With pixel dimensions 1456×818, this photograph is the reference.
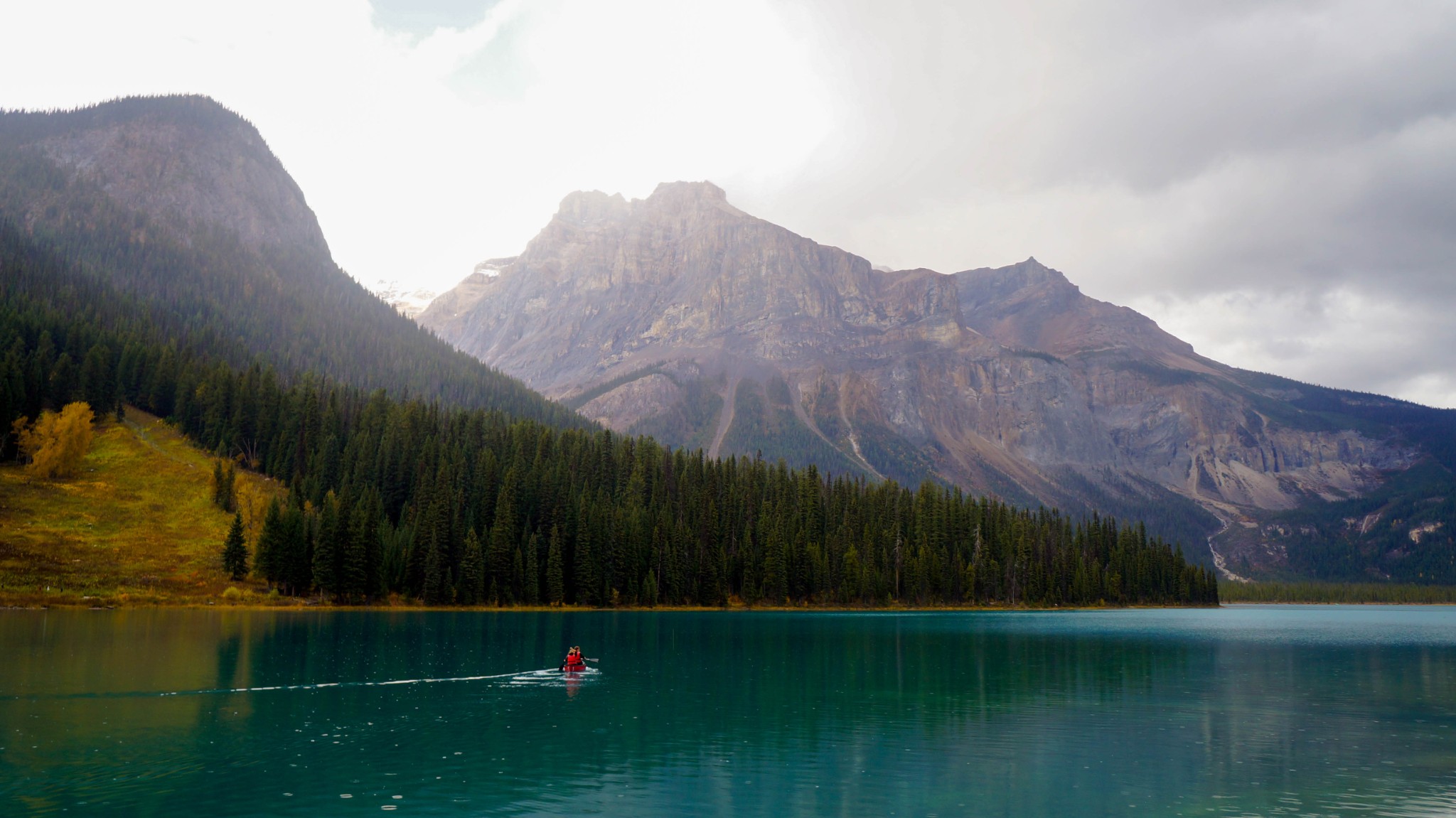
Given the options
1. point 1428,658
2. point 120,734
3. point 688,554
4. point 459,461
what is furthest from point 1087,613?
point 120,734

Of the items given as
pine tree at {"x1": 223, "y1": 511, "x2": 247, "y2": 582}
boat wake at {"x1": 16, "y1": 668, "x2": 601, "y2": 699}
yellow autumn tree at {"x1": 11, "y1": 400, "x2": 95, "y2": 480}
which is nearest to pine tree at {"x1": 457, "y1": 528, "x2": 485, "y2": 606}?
pine tree at {"x1": 223, "y1": 511, "x2": 247, "y2": 582}

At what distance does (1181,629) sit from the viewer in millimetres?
132875

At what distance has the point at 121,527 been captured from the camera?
130 m

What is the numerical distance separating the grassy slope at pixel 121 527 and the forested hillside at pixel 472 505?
8.88 metres

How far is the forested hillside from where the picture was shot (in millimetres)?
139750

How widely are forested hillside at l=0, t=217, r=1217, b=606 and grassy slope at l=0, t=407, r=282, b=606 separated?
8.88 meters

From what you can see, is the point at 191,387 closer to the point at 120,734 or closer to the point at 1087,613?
the point at 120,734

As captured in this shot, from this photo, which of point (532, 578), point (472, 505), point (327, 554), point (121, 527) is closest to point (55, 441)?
point (121, 527)

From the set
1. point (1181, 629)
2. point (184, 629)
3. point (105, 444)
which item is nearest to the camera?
point (184, 629)

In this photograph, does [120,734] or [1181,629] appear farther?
[1181,629]

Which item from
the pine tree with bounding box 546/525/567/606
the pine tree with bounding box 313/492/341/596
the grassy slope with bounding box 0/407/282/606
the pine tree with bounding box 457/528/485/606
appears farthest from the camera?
the pine tree with bounding box 546/525/567/606

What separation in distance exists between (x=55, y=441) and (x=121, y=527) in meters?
21.2

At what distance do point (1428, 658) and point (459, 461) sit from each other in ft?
462

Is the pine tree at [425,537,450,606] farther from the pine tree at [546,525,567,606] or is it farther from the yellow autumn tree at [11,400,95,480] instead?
the yellow autumn tree at [11,400,95,480]
